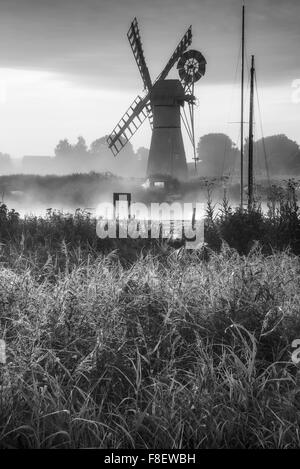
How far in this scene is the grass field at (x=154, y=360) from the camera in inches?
162

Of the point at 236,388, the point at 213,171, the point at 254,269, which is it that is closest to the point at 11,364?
Result: the point at 236,388

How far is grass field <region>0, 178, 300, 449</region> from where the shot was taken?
4117 mm

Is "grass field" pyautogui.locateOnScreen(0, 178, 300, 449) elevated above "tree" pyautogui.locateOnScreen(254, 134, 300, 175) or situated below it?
below

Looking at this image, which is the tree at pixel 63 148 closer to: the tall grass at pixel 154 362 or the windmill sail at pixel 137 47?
the windmill sail at pixel 137 47

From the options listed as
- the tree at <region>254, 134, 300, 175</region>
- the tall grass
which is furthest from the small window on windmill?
the tree at <region>254, 134, 300, 175</region>

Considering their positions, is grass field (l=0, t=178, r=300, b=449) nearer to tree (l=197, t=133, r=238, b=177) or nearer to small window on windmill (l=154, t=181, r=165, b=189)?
small window on windmill (l=154, t=181, r=165, b=189)

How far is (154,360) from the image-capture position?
542 centimetres

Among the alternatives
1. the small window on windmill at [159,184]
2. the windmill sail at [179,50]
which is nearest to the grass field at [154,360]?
the small window on windmill at [159,184]

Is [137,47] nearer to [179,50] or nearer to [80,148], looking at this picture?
[179,50]

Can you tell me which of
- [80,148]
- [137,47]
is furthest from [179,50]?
[80,148]

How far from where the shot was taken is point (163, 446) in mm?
4000

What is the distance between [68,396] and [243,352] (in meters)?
1.82
